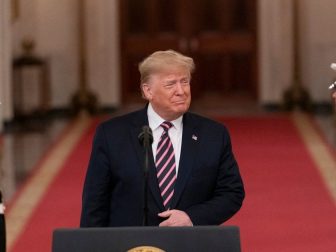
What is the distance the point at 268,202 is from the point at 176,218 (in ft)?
18.9

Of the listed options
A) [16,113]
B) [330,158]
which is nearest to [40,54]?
[16,113]

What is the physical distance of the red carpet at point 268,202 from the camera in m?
8.63

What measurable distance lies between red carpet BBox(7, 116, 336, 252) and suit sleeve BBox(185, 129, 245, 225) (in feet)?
12.0

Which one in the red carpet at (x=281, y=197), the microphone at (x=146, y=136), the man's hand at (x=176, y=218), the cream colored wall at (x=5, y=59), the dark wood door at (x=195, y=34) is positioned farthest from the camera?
the dark wood door at (x=195, y=34)

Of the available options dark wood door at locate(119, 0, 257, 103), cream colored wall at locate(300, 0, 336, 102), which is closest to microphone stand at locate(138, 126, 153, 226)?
cream colored wall at locate(300, 0, 336, 102)

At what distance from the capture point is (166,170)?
14.9 feet

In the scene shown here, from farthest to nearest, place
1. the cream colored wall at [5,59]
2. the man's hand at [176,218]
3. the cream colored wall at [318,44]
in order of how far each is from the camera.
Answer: the cream colored wall at [318,44] → the cream colored wall at [5,59] → the man's hand at [176,218]

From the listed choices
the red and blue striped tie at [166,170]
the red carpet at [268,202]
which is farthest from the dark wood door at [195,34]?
the red and blue striped tie at [166,170]

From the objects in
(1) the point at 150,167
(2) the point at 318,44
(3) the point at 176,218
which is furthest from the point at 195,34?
(3) the point at 176,218

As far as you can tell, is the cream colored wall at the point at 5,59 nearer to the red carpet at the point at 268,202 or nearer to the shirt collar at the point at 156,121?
the red carpet at the point at 268,202

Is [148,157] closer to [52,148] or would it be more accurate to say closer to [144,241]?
[144,241]

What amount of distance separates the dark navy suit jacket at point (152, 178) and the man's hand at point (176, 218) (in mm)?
51

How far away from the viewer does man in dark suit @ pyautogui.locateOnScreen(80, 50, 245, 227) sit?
176 inches

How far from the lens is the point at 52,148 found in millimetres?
13594
